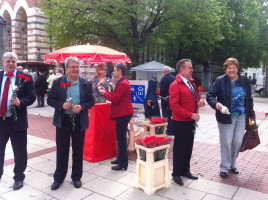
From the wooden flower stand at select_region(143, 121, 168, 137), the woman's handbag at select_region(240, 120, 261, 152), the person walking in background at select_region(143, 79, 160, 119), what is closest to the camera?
the woman's handbag at select_region(240, 120, 261, 152)

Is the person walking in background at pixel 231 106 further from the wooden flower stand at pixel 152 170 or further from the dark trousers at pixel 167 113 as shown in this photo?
the dark trousers at pixel 167 113

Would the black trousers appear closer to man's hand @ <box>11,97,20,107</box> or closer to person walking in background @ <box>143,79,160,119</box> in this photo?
man's hand @ <box>11,97,20,107</box>

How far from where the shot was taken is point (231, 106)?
436 cm

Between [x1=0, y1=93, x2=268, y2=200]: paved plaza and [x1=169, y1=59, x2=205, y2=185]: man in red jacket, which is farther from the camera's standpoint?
[x1=169, y1=59, x2=205, y2=185]: man in red jacket

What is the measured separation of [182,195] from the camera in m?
3.83

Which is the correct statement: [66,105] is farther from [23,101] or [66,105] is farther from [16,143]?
[16,143]

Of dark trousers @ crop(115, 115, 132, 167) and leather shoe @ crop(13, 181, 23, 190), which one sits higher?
dark trousers @ crop(115, 115, 132, 167)

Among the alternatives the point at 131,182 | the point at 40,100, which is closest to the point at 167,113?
the point at 131,182

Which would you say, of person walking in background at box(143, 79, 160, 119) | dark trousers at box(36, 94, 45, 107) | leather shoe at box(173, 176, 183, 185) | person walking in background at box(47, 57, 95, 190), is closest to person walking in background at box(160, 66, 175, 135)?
person walking in background at box(143, 79, 160, 119)

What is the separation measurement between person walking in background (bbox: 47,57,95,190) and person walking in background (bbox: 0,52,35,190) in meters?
0.45

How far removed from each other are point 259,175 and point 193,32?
45.6ft

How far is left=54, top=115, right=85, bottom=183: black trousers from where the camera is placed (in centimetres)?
397

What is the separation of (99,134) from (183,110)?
2065 millimetres

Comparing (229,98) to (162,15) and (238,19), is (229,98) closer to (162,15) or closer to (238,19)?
(162,15)
